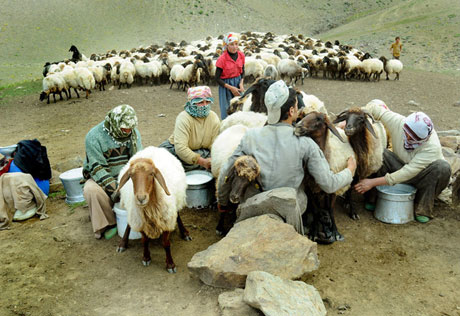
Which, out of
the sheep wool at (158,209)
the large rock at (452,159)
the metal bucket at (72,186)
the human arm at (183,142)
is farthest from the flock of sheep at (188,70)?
the sheep wool at (158,209)

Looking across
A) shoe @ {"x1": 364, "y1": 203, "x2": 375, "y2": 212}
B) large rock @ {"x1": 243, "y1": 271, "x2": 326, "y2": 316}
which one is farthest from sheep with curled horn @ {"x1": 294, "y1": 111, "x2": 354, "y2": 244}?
large rock @ {"x1": 243, "y1": 271, "x2": 326, "y2": 316}

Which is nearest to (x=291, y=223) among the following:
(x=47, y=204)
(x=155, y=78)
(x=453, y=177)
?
(x=453, y=177)

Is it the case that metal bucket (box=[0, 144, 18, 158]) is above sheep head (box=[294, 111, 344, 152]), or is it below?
below

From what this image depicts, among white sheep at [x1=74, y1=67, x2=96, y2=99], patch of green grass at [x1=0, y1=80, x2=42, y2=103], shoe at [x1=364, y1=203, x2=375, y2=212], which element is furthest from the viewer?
patch of green grass at [x1=0, y1=80, x2=42, y2=103]

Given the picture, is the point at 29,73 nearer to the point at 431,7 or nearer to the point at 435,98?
the point at 435,98

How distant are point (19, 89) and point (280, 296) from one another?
15.1 metres

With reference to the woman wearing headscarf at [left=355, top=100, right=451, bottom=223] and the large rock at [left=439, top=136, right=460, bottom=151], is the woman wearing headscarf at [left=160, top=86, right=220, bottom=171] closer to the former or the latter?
the woman wearing headscarf at [left=355, top=100, right=451, bottom=223]

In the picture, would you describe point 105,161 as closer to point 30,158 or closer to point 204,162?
point 204,162

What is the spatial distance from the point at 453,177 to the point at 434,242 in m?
1.28

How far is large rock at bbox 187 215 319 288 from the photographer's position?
9.70 ft

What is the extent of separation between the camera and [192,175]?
470 centimetres

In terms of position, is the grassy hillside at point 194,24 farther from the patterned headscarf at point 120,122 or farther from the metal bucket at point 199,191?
the metal bucket at point 199,191

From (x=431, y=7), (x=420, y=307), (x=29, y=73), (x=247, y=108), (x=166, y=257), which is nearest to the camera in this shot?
(x=420, y=307)

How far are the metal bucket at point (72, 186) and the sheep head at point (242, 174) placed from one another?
2.46m
